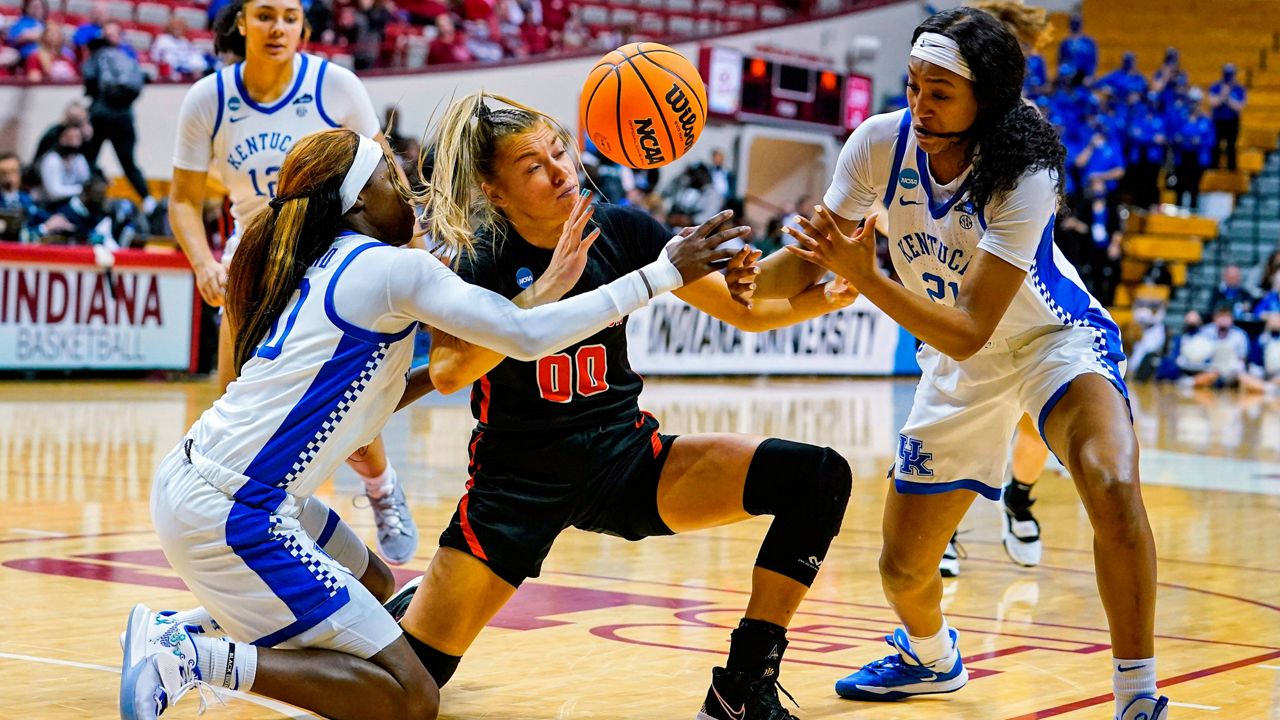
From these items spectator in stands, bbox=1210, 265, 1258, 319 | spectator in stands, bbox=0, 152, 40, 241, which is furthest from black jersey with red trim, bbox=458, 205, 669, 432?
spectator in stands, bbox=1210, 265, 1258, 319

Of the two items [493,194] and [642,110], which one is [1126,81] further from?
[493,194]

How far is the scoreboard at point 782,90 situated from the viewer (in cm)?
2570

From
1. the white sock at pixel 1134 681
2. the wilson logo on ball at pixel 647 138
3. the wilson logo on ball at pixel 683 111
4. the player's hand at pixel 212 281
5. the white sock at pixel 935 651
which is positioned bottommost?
the white sock at pixel 935 651

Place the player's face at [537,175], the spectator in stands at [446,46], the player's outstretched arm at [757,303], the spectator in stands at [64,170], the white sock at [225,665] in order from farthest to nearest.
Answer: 1. the spectator in stands at [446,46]
2. the spectator in stands at [64,170]
3. the player's outstretched arm at [757,303]
4. the player's face at [537,175]
5. the white sock at [225,665]

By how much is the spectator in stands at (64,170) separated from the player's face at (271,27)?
10974 mm

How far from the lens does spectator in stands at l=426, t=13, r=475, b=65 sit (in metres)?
22.4

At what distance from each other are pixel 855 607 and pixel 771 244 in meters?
16.5

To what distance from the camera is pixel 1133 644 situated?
13.5ft

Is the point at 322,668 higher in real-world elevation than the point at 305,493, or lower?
lower

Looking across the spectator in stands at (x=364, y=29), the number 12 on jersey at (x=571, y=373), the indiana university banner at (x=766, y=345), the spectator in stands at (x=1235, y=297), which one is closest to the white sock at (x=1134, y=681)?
the number 12 on jersey at (x=571, y=373)

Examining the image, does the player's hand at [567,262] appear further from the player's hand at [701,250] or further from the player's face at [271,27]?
the player's face at [271,27]

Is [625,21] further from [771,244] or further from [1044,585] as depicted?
[1044,585]

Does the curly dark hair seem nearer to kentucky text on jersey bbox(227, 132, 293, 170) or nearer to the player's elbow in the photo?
the player's elbow

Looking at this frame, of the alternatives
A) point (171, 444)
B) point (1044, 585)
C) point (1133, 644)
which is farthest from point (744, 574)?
point (171, 444)
